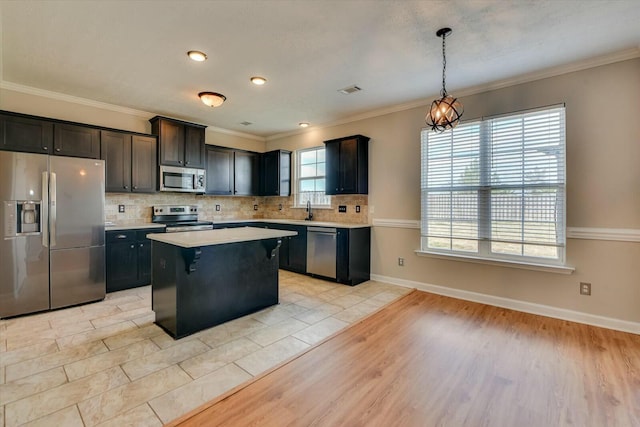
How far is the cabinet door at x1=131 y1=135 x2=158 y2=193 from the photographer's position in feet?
14.6

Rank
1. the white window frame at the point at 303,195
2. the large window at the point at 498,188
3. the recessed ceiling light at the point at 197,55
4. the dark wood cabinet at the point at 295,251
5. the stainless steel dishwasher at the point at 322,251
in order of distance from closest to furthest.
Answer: the recessed ceiling light at the point at 197,55 → the large window at the point at 498,188 → the stainless steel dishwasher at the point at 322,251 → the dark wood cabinet at the point at 295,251 → the white window frame at the point at 303,195

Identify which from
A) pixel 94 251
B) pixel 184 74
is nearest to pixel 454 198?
pixel 184 74

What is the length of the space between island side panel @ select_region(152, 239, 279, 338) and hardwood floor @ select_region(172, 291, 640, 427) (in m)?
1.06

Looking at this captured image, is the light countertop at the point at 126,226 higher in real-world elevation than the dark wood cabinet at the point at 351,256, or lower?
higher

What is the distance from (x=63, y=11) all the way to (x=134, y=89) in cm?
156

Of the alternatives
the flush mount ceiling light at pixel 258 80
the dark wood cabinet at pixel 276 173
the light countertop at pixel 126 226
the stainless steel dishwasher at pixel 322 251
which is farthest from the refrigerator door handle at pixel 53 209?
the dark wood cabinet at pixel 276 173

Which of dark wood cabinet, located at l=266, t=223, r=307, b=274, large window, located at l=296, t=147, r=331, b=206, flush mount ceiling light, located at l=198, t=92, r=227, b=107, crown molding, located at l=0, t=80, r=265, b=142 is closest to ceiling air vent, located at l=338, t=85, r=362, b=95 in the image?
flush mount ceiling light, located at l=198, t=92, r=227, b=107

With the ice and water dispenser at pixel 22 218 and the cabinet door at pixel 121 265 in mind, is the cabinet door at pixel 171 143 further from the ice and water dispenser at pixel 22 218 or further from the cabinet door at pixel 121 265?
the ice and water dispenser at pixel 22 218

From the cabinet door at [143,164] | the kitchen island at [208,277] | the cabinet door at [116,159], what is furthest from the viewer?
the cabinet door at [143,164]

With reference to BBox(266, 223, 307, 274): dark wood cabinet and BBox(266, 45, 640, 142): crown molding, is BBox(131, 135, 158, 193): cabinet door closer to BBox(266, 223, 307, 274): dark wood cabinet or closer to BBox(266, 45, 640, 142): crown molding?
BBox(266, 223, 307, 274): dark wood cabinet

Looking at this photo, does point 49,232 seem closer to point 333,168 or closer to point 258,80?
point 258,80

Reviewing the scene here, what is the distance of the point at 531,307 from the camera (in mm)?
3410

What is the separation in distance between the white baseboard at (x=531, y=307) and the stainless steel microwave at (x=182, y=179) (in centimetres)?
362

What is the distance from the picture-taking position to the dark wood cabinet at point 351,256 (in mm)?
4461
